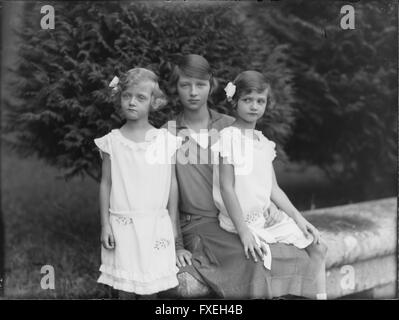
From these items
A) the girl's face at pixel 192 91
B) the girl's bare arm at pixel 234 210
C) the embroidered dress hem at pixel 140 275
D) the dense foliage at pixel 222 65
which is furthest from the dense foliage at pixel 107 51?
the embroidered dress hem at pixel 140 275

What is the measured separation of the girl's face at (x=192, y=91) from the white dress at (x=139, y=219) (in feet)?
0.73

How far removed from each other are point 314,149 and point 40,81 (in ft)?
6.48

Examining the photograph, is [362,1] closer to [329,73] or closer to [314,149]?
[329,73]

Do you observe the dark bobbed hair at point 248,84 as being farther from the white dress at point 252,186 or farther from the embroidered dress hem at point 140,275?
the embroidered dress hem at point 140,275

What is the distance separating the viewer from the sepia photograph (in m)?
2.42

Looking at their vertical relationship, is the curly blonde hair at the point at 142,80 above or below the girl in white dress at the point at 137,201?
above

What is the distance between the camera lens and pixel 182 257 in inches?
96.5

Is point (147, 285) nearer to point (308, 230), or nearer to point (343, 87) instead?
point (308, 230)

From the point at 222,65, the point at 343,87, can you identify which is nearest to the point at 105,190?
the point at 222,65

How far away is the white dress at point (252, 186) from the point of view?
2459 mm

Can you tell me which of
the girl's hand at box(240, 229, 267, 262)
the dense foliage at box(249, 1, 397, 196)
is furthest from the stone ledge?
the dense foliage at box(249, 1, 397, 196)
